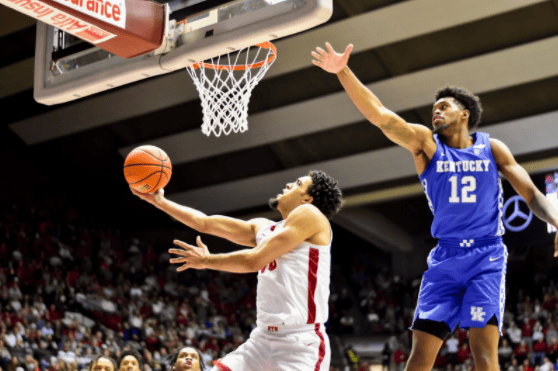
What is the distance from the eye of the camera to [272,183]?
1761 cm

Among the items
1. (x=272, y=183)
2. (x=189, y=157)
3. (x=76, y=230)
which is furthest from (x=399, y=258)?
(x=76, y=230)

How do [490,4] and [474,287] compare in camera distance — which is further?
[490,4]

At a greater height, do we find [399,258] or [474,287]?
[399,258]

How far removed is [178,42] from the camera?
5.27m

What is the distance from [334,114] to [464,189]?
11878 millimetres

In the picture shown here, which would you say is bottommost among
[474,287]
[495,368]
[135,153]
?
[495,368]

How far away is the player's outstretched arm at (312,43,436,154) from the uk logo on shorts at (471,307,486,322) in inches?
36.1

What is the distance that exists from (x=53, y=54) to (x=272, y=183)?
474 inches

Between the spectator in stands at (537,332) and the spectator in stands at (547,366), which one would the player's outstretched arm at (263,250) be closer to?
the spectator in stands at (547,366)

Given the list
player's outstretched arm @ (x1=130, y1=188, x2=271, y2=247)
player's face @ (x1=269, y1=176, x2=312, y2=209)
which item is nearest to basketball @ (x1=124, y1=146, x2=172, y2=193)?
player's outstretched arm @ (x1=130, y1=188, x2=271, y2=247)

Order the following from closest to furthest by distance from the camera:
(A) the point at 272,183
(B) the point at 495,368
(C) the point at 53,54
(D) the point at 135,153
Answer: (B) the point at 495,368, (D) the point at 135,153, (C) the point at 53,54, (A) the point at 272,183

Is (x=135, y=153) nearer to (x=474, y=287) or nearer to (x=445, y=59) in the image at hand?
(x=474, y=287)

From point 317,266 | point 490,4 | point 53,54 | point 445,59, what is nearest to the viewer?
point 317,266

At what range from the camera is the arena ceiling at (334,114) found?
13.0 meters
